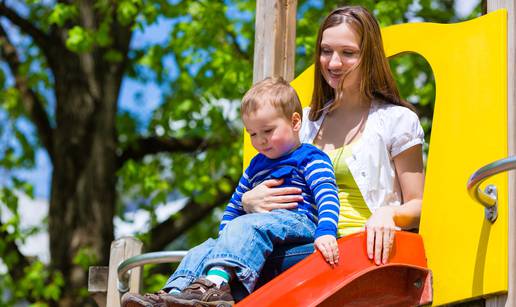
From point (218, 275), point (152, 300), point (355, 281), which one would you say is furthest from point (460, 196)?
point (152, 300)

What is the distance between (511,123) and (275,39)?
1559 mm

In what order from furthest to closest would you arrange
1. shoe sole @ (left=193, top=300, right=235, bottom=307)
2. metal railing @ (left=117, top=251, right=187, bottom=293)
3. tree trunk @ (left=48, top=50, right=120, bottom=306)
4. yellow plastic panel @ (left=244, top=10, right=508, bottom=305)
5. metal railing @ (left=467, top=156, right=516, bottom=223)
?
tree trunk @ (left=48, top=50, right=120, bottom=306) < metal railing @ (left=117, top=251, right=187, bottom=293) < yellow plastic panel @ (left=244, top=10, right=508, bottom=305) < metal railing @ (left=467, top=156, right=516, bottom=223) < shoe sole @ (left=193, top=300, right=235, bottom=307)

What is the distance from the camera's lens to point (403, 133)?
4.04 m

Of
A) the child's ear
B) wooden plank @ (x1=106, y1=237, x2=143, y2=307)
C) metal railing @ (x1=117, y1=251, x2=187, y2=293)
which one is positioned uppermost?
the child's ear

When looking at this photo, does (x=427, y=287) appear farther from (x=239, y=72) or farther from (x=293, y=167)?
(x=239, y=72)

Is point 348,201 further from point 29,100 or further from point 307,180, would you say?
point 29,100

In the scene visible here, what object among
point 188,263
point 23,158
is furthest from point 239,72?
point 188,263

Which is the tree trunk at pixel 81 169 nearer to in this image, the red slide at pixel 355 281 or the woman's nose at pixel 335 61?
the woman's nose at pixel 335 61

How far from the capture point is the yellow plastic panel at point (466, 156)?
381cm

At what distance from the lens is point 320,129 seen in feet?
14.1

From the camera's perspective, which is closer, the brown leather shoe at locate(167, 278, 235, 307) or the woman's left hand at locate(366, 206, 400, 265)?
the brown leather shoe at locate(167, 278, 235, 307)

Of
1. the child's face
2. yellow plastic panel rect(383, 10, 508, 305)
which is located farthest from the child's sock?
yellow plastic panel rect(383, 10, 508, 305)

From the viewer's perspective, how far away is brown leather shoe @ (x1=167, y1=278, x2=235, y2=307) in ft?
10.9

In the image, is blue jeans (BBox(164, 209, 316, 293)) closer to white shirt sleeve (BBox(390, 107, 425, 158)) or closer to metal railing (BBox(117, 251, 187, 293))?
white shirt sleeve (BBox(390, 107, 425, 158))
